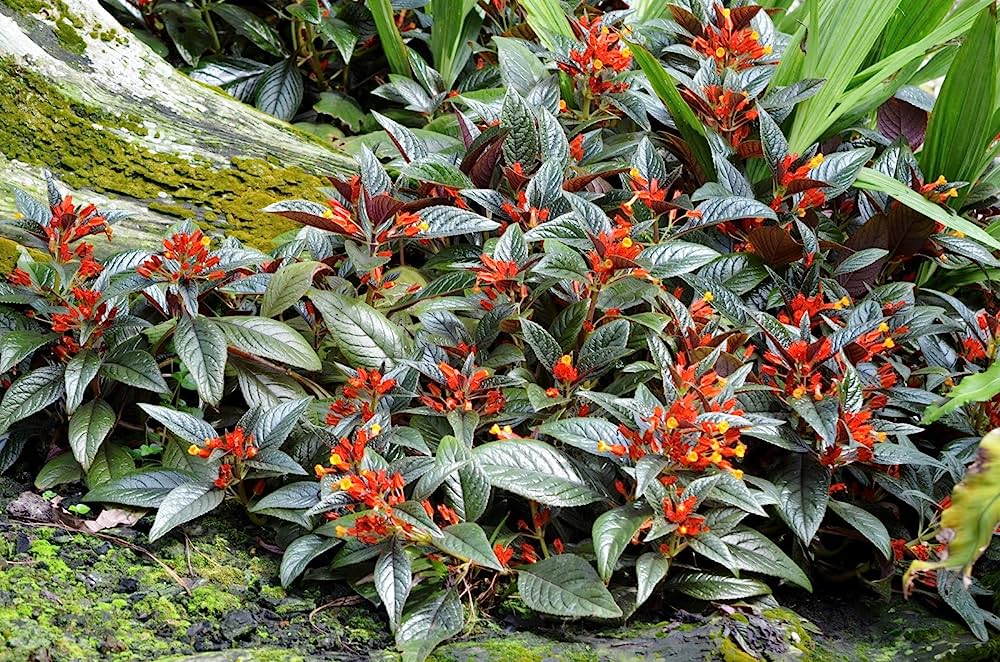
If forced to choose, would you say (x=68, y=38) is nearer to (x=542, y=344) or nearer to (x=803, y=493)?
(x=542, y=344)

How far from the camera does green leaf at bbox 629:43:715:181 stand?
229 centimetres

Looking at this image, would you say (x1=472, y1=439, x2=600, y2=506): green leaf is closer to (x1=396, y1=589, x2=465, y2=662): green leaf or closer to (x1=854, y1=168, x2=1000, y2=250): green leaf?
(x1=396, y1=589, x2=465, y2=662): green leaf

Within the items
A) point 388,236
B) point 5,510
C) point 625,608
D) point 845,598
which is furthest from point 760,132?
point 5,510

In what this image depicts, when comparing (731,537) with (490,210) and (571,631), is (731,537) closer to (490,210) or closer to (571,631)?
(571,631)


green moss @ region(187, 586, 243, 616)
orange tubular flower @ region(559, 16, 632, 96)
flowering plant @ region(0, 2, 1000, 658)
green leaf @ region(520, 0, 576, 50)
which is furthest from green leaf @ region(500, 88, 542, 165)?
green moss @ region(187, 586, 243, 616)

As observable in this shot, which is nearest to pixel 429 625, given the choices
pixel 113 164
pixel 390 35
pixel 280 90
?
pixel 113 164

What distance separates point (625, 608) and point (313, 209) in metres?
1.12

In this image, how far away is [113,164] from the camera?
7.91 feet

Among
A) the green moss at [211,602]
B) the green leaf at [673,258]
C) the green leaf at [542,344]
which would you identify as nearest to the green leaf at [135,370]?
the green moss at [211,602]

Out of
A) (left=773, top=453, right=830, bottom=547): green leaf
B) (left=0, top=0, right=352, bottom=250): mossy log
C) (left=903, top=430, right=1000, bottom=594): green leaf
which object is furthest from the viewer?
(left=0, top=0, right=352, bottom=250): mossy log

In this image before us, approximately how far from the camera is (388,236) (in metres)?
1.95

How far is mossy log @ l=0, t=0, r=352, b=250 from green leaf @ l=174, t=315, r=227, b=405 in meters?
0.62

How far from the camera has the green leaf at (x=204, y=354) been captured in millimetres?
1697

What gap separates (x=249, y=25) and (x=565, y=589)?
2.55 metres
